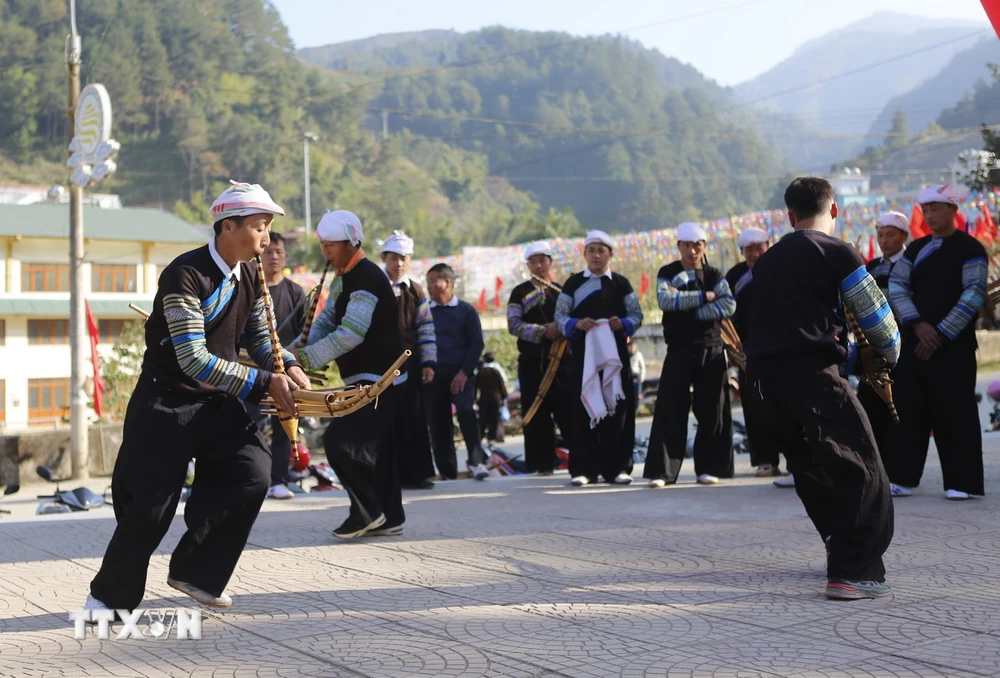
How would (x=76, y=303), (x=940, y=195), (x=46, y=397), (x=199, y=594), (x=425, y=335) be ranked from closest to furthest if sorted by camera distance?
(x=199, y=594)
(x=940, y=195)
(x=425, y=335)
(x=76, y=303)
(x=46, y=397)

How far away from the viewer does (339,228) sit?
6.49 m

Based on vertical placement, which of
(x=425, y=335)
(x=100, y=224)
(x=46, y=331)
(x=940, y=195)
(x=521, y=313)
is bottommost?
(x=46, y=331)

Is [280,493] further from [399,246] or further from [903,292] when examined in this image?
[903,292]

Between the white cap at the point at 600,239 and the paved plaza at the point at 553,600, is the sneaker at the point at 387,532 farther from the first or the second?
the white cap at the point at 600,239

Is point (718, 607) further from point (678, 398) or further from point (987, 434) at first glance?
point (987, 434)

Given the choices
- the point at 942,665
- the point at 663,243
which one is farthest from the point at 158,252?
the point at 942,665

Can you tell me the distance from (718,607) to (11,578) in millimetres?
3573

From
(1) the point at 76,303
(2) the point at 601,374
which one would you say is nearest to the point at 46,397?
(1) the point at 76,303

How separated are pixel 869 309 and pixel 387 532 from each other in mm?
3252

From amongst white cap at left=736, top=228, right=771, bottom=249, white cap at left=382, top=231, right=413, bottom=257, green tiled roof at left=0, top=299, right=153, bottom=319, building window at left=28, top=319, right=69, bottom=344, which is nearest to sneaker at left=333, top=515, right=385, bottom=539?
white cap at left=382, top=231, right=413, bottom=257

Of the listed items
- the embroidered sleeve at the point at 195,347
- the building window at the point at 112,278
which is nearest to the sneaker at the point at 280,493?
the embroidered sleeve at the point at 195,347

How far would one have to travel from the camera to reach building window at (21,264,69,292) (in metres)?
47.9

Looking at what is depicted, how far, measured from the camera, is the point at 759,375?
516 cm

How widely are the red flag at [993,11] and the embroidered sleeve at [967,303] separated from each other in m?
2.41
